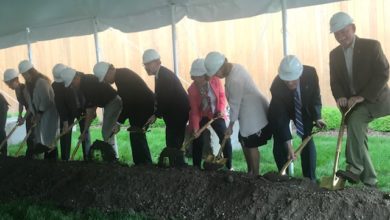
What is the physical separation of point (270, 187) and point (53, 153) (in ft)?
11.2

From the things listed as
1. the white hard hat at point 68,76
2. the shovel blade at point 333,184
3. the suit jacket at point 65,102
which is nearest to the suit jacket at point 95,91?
the white hard hat at point 68,76

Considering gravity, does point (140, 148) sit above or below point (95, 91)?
below

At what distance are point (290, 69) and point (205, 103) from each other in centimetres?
127

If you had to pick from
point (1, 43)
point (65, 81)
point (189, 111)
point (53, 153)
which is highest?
point (1, 43)

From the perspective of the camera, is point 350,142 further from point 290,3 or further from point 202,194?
point 290,3

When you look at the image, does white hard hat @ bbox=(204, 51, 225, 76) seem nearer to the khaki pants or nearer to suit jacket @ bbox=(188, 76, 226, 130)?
suit jacket @ bbox=(188, 76, 226, 130)

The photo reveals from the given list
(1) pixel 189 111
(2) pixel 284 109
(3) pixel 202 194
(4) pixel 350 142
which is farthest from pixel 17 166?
(4) pixel 350 142

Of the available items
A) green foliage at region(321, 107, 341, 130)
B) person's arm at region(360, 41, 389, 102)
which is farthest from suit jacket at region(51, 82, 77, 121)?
green foliage at region(321, 107, 341, 130)

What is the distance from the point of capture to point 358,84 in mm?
3793

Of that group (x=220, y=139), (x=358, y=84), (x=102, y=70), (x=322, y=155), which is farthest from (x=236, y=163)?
(x=358, y=84)

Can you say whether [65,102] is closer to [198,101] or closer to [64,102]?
[64,102]

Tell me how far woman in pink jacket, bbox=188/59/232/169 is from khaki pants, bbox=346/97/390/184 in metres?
1.42

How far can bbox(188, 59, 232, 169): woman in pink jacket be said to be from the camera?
4.76 m

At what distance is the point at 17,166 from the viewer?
5070 mm
